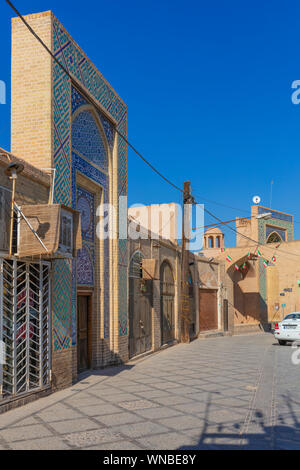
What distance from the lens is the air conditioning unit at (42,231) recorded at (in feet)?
21.1

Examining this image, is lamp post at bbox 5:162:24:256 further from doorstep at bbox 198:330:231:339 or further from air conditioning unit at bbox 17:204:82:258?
doorstep at bbox 198:330:231:339

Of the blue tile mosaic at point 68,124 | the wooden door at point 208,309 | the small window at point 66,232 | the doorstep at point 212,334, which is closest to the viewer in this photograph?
the small window at point 66,232

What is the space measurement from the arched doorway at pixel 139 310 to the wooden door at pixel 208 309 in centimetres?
698

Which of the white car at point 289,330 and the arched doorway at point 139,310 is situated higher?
the arched doorway at point 139,310

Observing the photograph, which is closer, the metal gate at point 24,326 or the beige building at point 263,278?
the metal gate at point 24,326

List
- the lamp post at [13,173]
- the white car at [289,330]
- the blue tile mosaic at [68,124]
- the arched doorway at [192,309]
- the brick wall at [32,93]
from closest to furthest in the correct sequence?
the lamp post at [13,173], the brick wall at [32,93], the blue tile mosaic at [68,124], the white car at [289,330], the arched doorway at [192,309]

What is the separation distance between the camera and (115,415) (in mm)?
5938

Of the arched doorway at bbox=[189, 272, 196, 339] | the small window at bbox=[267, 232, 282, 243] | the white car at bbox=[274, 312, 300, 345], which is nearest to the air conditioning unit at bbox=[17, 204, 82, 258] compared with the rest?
the white car at bbox=[274, 312, 300, 345]

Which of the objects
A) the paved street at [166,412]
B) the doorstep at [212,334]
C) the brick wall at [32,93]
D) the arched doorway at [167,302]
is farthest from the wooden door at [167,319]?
the brick wall at [32,93]

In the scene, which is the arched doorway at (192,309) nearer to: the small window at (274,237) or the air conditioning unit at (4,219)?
the small window at (274,237)

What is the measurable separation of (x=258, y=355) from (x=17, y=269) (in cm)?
878

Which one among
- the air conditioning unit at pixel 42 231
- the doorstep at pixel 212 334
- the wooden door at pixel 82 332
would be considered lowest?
the doorstep at pixel 212 334

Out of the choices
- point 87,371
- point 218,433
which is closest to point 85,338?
point 87,371

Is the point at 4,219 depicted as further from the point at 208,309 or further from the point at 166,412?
the point at 208,309
